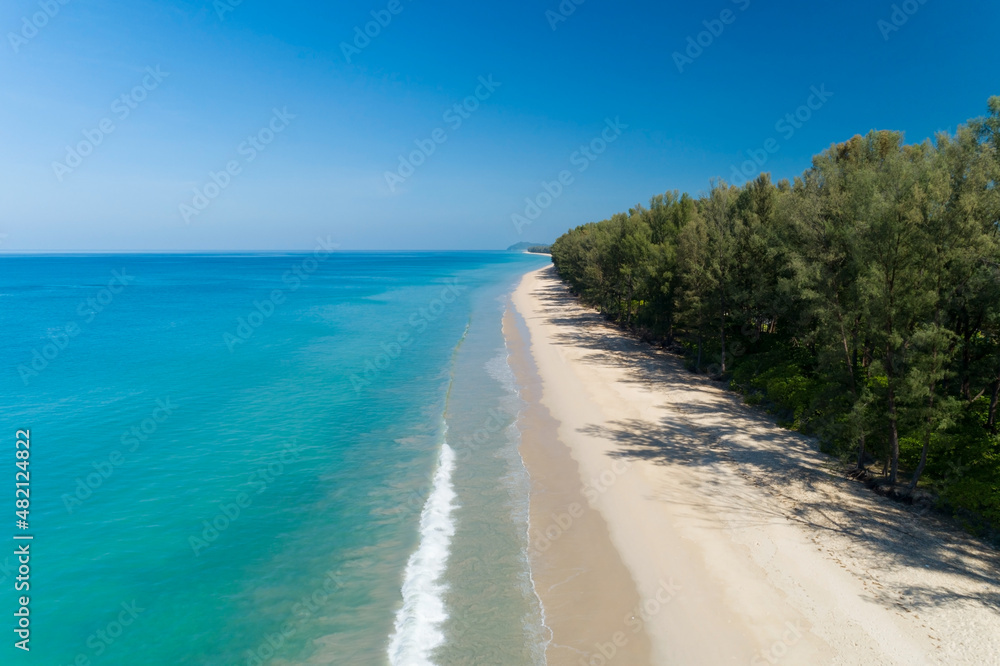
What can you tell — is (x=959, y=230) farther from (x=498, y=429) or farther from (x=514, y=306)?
(x=514, y=306)

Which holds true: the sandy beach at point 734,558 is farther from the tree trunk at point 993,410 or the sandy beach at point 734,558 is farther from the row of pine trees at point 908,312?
the tree trunk at point 993,410

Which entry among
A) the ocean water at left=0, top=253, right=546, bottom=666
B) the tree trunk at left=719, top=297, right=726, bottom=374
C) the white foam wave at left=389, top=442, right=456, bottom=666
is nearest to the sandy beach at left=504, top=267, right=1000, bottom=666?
the ocean water at left=0, top=253, right=546, bottom=666

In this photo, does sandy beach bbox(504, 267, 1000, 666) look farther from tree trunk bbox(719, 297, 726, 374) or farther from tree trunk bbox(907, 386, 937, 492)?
tree trunk bbox(719, 297, 726, 374)

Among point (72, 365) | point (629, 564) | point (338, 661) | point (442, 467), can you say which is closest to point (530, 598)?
point (629, 564)

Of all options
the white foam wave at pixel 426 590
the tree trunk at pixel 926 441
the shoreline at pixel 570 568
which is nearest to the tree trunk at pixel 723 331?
the tree trunk at pixel 926 441

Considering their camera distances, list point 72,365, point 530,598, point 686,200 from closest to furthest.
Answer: point 530,598 < point 72,365 < point 686,200

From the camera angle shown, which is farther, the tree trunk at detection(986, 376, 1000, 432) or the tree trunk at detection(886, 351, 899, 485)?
the tree trunk at detection(986, 376, 1000, 432)

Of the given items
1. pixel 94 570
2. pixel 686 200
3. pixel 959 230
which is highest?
pixel 686 200
